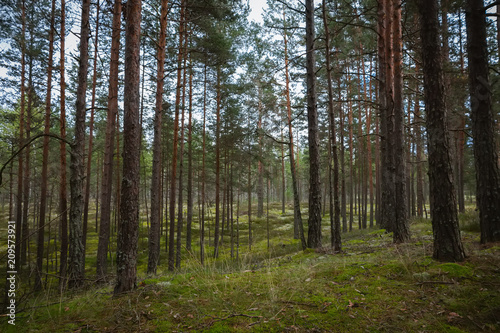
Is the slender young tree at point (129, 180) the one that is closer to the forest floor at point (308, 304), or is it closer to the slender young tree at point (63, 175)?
the forest floor at point (308, 304)

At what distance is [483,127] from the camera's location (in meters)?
4.89

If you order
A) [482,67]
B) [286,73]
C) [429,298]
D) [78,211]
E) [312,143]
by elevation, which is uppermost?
[286,73]

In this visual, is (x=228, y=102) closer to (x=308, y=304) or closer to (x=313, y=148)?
(x=313, y=148)

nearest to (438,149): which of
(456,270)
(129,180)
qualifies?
(456,270)

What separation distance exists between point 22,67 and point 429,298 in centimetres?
1957

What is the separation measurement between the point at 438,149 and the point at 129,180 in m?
5.38

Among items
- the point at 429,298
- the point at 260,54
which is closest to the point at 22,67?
the point at 260,54

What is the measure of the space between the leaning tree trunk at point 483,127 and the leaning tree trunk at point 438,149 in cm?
129

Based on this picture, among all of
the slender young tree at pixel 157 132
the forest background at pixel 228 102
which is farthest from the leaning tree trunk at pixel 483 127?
the slender young tree at pixel 157 132

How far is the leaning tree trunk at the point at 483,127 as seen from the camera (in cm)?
475

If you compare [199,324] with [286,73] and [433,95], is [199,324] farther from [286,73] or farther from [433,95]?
[286,73]

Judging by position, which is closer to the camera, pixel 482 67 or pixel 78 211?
pixel 482 67

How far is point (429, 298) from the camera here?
306cm

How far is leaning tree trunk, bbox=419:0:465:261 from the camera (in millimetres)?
4070
